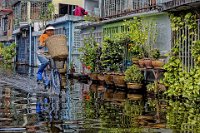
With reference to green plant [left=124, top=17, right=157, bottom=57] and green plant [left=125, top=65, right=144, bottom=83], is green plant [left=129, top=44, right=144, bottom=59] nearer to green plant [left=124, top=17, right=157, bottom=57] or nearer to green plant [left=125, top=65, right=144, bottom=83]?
green plant [left=124, top=17, right=157, bottom=57]

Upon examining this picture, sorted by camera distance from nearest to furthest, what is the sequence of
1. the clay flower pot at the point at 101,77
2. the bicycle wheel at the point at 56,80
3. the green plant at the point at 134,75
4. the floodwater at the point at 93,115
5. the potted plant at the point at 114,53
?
the floodwater at the point at 93,115
the bicycle wheel at the point at 56,80
the green plant at the point at 134,75
the potted plant at the point at 114,53
the clay flower pot at the point at 101,77

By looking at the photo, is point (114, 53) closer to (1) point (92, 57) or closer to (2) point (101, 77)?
(2) point (101, 77)

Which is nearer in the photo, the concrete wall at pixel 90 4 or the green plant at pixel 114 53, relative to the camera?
the green plant at pixel 114 53

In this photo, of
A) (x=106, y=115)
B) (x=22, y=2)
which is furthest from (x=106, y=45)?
(x=22, y=2)

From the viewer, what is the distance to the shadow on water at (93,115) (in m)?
8.30

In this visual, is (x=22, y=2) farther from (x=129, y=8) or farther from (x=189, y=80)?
(x=189, y=80)

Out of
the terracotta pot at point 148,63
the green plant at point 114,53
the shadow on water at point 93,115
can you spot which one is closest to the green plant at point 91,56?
the green plant at point 114,53

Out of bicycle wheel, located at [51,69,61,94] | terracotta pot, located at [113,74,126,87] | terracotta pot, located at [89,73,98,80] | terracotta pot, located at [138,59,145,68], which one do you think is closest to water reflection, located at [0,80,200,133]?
bicycle wheel, located at [51,69,61,94]

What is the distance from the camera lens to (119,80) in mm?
18500

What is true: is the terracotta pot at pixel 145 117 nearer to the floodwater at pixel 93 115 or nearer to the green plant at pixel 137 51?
the floodwater at pixel 93 115

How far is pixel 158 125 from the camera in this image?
8.81 metres

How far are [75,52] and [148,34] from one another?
43.1ft

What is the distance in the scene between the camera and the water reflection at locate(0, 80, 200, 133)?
8.33 meters

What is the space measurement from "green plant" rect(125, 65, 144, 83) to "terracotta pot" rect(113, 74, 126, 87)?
77 cm
